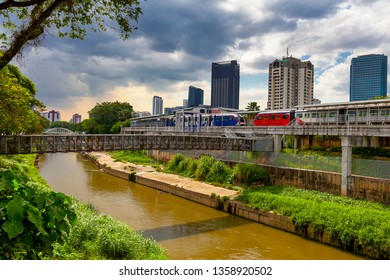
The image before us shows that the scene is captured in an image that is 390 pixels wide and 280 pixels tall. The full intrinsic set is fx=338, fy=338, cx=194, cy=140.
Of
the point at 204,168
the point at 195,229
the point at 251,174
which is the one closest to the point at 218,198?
the point at 251,174

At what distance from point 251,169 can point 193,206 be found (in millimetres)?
6495

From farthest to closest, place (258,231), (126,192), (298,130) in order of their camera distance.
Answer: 1. (126,192)
2. (298,130)
3. (258,231)

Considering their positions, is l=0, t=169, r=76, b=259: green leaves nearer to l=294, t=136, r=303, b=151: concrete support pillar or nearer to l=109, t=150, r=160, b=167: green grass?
l=294, t=136, r=303, b=151: concrete support pillar

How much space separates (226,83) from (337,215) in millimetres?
109319

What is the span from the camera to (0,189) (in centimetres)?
486

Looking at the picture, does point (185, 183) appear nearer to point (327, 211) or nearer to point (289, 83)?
point (327, 211)

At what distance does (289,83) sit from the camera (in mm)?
133375

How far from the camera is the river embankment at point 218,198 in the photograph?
1889 centimetres

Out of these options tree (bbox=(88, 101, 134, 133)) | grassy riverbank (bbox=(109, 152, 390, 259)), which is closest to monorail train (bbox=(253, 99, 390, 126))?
grassy riverbank (bbox=(109, 152, 390, 259))

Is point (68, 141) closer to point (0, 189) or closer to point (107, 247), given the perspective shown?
point (107, 247)

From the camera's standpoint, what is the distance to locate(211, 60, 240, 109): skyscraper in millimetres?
122938

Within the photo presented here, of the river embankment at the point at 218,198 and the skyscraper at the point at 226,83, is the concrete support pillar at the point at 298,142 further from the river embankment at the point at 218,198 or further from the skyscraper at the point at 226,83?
the skyscraper at the point at 226,83
